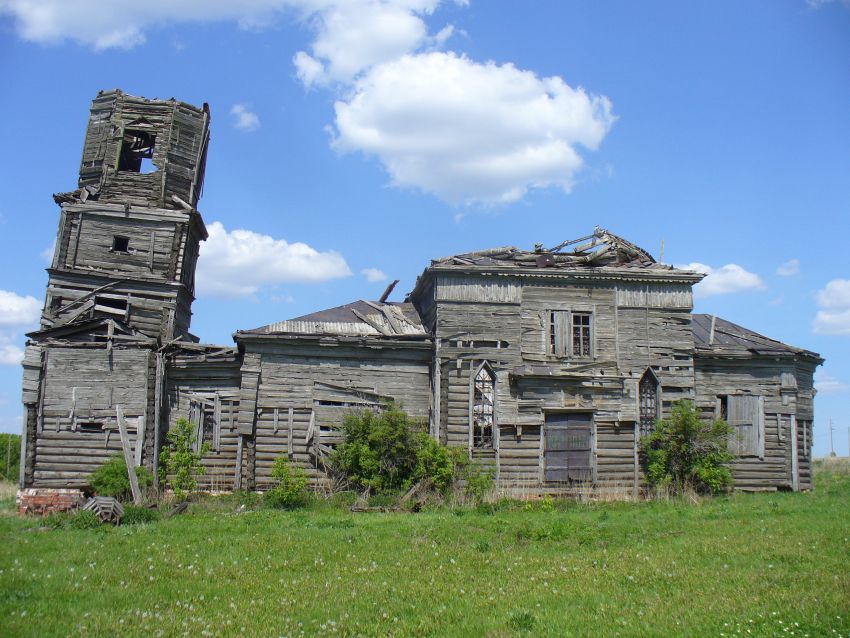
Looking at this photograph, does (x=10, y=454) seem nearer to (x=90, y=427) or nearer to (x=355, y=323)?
(x=90, y=427)

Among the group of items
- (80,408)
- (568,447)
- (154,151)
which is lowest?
(568,447)

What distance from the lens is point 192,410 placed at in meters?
20.8

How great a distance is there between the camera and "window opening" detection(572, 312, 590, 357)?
21.7m

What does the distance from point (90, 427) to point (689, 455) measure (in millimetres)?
17884

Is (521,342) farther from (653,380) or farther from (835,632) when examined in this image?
(835,632)

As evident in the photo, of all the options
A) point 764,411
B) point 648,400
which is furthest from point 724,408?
point 648,400

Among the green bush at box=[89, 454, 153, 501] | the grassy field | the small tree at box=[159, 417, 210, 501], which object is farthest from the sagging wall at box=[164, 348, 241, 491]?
the grassy field

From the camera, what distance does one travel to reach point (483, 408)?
68.5 ft

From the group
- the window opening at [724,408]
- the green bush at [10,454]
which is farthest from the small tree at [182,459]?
the window opening at [724,408]

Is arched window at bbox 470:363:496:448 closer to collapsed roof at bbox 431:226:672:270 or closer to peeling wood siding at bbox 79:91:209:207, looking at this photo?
collapsed roof at bbox 431:226:672:270

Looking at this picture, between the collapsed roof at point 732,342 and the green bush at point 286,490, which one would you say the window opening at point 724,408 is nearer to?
the collapsed roof at point 732,342

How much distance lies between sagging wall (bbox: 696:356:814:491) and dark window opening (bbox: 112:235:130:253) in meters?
19.2

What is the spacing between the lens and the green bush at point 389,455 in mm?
19188

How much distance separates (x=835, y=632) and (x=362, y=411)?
1463 cm
